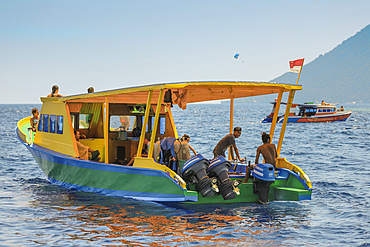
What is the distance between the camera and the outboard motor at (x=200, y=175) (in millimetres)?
11016

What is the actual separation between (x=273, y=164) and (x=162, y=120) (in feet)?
16.5

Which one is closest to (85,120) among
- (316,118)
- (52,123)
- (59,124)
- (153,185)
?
(59,124)

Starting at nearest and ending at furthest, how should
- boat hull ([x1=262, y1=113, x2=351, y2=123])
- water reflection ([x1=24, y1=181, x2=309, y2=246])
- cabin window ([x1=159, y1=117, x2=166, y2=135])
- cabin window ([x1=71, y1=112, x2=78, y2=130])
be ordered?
water reflection ([x1=24, y1=181, x2=309, y2=246]) < cabin window ([x1=71, y1=112, x2=78, y2=130]) < cabin window ([x1=159, y1=117, x2=166, y2=135]) < boat hull ([x1=262, y1=113, x2=351, y2=123])

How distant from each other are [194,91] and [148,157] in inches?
88.4

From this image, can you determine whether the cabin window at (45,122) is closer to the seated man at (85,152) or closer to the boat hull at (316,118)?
the seated man at (85,152)

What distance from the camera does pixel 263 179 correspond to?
37.2 feet

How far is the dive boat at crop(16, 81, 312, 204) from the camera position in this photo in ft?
36.6

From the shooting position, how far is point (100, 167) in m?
12.7

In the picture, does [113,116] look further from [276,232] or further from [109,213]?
[276,232]

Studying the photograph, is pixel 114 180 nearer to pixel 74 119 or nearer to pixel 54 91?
pixel 74 119

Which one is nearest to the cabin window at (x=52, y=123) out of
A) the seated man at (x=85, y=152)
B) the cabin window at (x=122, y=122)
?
the seated man at (x=85, y=152)

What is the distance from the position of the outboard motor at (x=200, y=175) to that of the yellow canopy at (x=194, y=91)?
179 centimetres

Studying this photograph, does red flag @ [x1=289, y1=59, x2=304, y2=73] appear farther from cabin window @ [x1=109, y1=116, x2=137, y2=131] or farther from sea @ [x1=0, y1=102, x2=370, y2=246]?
cabin window @ [x1=109, y1=116, x2=137, y2=131]

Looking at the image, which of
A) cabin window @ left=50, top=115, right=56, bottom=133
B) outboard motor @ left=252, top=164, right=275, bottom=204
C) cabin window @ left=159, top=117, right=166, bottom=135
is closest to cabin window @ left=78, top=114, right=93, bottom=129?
cabin window @ left=50, top=115, right=56, bottom=133
